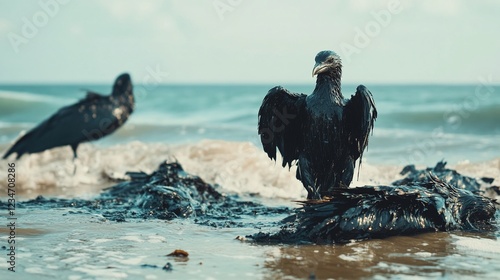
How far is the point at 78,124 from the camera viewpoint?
41.1ft

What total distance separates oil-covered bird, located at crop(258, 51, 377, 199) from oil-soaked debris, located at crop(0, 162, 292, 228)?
2.81 ft

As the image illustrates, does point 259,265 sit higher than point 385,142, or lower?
lower

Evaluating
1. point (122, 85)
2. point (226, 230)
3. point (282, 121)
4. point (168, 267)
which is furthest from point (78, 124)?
point (168, 267)

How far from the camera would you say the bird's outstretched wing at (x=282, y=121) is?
6.57m

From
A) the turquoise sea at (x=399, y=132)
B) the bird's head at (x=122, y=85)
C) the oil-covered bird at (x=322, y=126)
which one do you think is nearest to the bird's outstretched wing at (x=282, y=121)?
the oil-covered bird at (x=322, y=126)

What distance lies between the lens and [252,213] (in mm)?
8016

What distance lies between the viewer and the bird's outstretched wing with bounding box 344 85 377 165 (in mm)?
6129

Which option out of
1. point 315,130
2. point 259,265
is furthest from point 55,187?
point 259,265

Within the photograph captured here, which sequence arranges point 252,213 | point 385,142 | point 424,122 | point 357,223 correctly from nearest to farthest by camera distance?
point 357,223
point 252,213
point 385,142
point 424,122

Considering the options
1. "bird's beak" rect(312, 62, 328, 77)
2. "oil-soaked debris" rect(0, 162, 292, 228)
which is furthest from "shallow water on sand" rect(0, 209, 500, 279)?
"bird's beak" rect(312, 62, 328, 77)

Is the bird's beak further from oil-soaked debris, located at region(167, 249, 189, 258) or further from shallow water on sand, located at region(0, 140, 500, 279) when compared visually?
oil-soaked debris, located at region(167, 249, 189, 258)

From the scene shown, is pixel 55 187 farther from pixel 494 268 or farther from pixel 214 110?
pixel 214 110

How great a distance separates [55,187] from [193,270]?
20.4 feet

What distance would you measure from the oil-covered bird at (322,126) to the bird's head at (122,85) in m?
6.91
